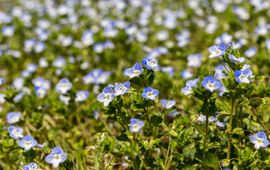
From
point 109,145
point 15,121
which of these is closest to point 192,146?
point 109,145

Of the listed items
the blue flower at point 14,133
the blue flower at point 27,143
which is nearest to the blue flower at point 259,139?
the blue flower at point 27,143

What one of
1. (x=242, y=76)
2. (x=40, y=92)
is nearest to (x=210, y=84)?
(x=242, y=76)

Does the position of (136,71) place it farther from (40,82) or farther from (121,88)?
(40,82)

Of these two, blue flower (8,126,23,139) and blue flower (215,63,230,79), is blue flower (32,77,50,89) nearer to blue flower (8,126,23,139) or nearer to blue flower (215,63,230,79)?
blue flower (8,126,23,139)

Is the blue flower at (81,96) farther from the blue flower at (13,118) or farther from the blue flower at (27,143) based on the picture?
the blue flower at (27,143)

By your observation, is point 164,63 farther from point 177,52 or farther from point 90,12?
point 90,12

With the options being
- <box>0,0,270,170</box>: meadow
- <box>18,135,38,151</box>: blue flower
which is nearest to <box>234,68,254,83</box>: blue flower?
<box>0,0,270,170</box>: meadow

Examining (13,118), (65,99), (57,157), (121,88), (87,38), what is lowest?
(57,157)
